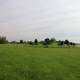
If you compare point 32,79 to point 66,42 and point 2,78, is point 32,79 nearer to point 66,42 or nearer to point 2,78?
point 2,78

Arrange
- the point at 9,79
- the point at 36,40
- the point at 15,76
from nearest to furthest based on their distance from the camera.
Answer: the point at 9,79
the point at 15,76
the point at 36,40

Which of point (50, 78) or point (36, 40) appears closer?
point (50, 78)

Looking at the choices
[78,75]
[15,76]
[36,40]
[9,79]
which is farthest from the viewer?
[36,40]

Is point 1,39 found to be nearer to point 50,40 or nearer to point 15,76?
point 50,40

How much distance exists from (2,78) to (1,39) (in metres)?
113

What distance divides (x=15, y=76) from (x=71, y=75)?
12.6 ft

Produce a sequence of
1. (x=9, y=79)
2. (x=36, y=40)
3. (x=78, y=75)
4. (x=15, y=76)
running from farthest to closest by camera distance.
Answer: (x=36, y=40) → (x=78, y=75) → (x=15, y=76) → (x=9, y=79)

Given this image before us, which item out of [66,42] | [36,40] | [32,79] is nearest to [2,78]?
[32,79]

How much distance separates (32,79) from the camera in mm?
13219

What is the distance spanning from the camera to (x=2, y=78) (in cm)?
1317

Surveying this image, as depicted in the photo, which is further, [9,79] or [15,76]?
[15,76]

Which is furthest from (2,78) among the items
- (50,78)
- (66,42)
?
(66,42)

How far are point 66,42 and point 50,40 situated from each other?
9.43m

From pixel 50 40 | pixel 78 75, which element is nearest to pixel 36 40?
pixel 50 40
